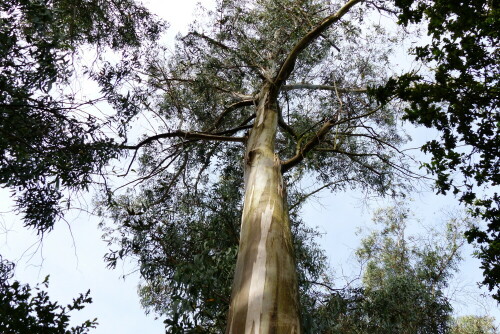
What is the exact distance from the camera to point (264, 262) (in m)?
2.39

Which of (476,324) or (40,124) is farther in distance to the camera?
(476,324)

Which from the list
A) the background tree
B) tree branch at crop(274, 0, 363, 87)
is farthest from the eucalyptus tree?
the background tree

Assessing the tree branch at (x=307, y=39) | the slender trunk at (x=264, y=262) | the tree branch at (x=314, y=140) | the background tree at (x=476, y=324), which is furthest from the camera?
the background tree at (x=476, y=324)

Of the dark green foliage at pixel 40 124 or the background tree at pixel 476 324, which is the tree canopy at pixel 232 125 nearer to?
the dark green foliage at pixel 40 124

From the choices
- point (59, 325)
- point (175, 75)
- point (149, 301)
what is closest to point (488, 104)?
point (59, 325)

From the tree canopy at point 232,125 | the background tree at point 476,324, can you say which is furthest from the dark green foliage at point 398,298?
the background tree at point 476,324

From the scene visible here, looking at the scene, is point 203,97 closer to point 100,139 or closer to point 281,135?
point 281,135

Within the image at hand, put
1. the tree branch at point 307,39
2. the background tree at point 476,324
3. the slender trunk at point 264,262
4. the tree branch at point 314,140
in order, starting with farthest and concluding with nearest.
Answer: the background tree at point 476,324, the tree branch at point 307,39, the tree branch at point 314,140, the slender trunk at point 264,262

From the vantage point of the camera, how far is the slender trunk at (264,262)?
2.06 metres

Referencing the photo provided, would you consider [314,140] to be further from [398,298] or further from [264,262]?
[398,298]

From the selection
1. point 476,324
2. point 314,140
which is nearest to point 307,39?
point 314,140

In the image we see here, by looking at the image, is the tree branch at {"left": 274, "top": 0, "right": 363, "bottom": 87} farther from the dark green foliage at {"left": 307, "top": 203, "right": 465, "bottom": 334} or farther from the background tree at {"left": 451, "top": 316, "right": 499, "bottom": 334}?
the background tree at {"left": 451, "top": 316, "right": 499, "bottom": 334}

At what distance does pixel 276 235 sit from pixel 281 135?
4.61 meters

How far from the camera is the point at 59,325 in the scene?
351 centimetres
